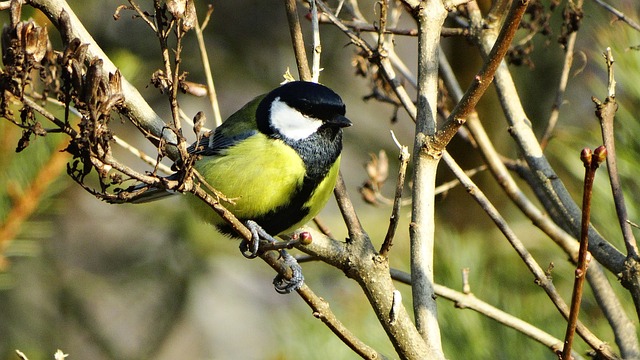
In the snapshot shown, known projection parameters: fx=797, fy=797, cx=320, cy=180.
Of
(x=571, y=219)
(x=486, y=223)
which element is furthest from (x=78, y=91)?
(x=486, y=223)

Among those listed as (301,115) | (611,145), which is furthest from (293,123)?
(611,145)

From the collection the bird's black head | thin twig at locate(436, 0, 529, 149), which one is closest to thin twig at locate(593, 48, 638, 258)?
thin twig at locate(436, 0, 529, 149)

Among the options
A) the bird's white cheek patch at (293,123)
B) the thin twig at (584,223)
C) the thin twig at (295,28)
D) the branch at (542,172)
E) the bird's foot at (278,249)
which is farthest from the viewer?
the bird's white cheek patch at (293,123)

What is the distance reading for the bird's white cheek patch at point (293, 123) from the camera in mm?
2014

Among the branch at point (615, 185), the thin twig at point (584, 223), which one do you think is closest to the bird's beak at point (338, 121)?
the branch at point (615, 185)

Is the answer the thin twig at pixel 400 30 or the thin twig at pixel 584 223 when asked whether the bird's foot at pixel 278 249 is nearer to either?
the thin twig at pixel 584 223

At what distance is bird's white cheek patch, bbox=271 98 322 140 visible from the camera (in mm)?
2014

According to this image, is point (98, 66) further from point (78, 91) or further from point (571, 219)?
point (571, 219)

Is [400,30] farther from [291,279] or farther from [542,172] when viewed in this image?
[291,279]

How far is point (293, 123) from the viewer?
6.67 feet

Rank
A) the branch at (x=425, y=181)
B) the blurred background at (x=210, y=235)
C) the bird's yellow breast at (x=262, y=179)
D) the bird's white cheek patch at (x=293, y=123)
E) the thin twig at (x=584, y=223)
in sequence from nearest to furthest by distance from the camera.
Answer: the thin twig at (x=584, y=223) → the branch at (x=425, y=181) → the bird's yellow breast at (x=262, y=179) → the bird's white cheek patch at (x=293, y=123) → the blurred background at (x=210, y=235)

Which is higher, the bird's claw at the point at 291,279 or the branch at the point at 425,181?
the branch at the point at 425,181

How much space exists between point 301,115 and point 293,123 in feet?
0.11

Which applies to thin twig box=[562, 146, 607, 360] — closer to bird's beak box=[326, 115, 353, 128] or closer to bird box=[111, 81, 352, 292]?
bird box=[111, 81, 352, 292]
